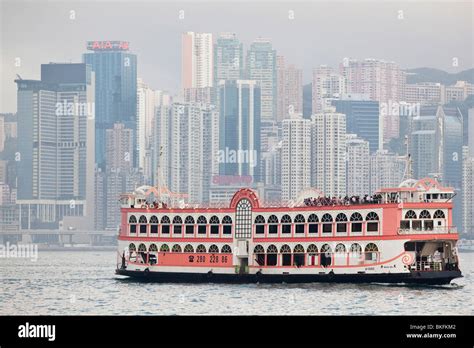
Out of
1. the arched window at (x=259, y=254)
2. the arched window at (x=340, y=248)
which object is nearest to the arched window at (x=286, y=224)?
the arched window at (x=259, y=254)

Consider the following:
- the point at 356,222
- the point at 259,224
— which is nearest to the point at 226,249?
the point at 259,224

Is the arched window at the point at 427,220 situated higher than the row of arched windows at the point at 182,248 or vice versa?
the arched window at the point at 427,220

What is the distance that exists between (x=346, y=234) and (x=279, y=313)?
14.7 meters

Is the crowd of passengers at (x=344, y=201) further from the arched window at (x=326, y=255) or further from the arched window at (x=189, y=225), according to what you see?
the arched window at (x=189, y=225)

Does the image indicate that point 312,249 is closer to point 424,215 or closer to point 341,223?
point 341,223

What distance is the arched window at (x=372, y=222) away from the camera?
8288 centimetres

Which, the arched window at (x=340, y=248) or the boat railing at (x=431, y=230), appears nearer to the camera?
the boat railing at (x=431, y=230)

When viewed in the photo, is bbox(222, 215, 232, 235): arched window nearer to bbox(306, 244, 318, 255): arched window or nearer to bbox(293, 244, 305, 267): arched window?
bbox(293, 244, 305, 267): arched window

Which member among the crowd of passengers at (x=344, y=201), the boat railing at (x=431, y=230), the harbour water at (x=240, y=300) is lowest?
the harbour water at (x=240, y=300)

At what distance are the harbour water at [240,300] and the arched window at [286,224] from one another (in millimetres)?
3717

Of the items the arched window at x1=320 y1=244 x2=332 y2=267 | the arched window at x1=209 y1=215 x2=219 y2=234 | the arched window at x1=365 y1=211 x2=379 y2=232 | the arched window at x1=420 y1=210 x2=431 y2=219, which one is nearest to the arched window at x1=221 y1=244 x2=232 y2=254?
the arched window at x1=209 y1=215 x2=219 y2=234

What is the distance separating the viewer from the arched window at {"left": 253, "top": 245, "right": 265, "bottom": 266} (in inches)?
3509

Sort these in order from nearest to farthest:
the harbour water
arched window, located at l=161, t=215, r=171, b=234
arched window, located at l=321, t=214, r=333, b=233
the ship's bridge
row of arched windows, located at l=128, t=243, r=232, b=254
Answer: the harbour water
the ship's bridge
arched window, located at l=321, t=214, r=333, b=233
row of arched windows, located at l=128, t=243, r=232, b=254
arched window, located at l=161, t=215, r=171, b=234
